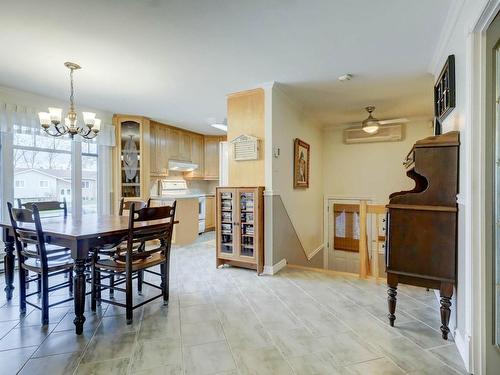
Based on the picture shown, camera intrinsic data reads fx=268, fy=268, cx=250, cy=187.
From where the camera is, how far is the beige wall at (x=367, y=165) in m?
5.30

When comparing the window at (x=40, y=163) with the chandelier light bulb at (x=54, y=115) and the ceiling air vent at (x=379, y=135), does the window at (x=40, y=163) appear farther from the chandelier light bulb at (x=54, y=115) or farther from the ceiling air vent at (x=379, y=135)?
the ceiling air vent at (x=379, y=135)

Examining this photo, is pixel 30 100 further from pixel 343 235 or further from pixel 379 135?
pixel 343 235

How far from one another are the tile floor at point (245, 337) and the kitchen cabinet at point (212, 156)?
14.0 feet

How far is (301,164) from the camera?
458 centimetres

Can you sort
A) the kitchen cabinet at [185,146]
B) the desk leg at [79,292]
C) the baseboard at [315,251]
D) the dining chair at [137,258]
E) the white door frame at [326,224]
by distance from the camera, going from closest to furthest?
the desk leg at [79,292] < the dining chair at [137,258] < the baseboard at [315,251] < the white door frame at [326,224] < the kitchen cabinet at [185,146]

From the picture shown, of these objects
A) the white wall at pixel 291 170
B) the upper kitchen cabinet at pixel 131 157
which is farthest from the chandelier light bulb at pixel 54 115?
the white wall at pixel 291 170

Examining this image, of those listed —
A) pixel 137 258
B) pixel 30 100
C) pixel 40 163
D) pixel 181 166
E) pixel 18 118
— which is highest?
pixel 30 100

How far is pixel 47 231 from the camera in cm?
214

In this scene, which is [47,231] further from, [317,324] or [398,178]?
[398,178]

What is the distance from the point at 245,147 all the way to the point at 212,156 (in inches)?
133

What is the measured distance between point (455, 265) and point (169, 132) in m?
5.37

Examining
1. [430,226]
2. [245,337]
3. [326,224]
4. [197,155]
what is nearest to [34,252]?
[245,337]

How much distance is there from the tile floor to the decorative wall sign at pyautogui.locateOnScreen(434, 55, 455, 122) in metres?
1.79

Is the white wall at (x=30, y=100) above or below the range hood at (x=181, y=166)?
above
